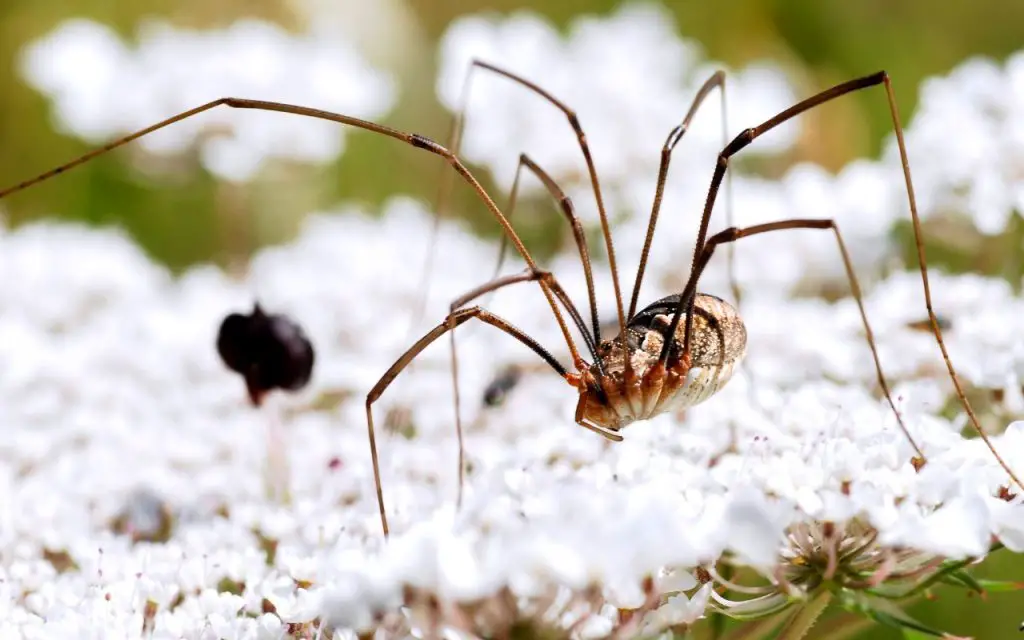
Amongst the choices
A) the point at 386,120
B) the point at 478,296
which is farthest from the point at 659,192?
the point at 386,120

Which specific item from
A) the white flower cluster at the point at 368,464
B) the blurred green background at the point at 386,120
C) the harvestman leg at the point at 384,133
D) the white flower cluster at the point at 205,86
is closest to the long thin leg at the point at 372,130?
the harvestman leg at the point at 384,133

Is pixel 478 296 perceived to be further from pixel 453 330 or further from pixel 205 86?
pixel 205 86

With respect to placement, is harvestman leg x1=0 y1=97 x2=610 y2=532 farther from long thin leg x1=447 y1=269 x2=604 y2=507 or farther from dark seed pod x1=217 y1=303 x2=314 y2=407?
dark seed pod x1=217 y1=303 x2=314 y2=407

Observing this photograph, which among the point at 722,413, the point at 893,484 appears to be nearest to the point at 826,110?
the point at 722,413

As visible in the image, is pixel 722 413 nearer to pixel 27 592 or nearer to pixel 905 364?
pixel 905 364

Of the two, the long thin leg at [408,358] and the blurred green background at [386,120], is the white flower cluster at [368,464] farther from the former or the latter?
the blurred green background at [386,120]

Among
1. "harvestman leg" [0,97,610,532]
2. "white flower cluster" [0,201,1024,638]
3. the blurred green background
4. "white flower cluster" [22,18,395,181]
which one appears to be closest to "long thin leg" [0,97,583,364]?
"harvestman leg" [0,97,610,532]
